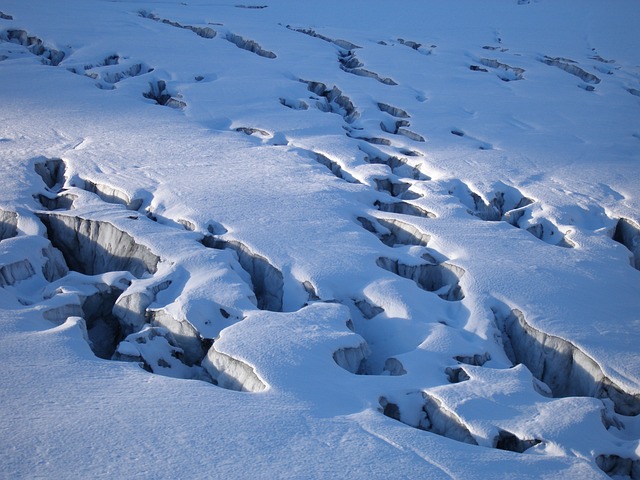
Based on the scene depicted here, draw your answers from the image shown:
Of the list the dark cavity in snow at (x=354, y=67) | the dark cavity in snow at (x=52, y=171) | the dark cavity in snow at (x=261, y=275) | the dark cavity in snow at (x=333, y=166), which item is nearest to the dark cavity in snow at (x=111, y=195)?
the dark cavity in snow at (x=52, y=171)

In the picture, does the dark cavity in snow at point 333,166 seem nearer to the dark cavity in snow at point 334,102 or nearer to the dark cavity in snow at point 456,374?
the dark cavity in snow at point 334,102

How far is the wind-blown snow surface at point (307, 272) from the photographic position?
5.54 metres

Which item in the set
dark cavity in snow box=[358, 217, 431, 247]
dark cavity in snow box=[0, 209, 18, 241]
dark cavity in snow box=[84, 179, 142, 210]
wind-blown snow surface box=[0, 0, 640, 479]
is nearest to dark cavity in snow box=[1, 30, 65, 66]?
wind-blown snow surface box=[0, 0, 640, 479]

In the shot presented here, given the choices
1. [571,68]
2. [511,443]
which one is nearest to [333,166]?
[511,443]

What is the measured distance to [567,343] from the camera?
24.0ft

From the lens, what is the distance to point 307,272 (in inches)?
324

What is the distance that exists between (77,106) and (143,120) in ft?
5.43

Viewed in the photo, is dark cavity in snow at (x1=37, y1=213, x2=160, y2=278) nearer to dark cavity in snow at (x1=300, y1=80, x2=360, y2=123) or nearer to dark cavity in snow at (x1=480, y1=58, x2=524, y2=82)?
dark cavity in snow at (x1=300, y1=80, x2=360, y2=123)

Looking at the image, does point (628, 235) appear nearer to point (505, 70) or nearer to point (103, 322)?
point (103, 322)

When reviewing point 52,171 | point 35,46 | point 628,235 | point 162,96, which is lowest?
point 52,171

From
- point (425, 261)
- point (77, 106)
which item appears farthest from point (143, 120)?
point (425, 261)

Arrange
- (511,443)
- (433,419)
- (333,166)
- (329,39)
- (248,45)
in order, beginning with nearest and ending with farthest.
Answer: (511,443), (433,419), (333,166), (248,45), (329,39)

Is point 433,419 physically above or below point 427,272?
below

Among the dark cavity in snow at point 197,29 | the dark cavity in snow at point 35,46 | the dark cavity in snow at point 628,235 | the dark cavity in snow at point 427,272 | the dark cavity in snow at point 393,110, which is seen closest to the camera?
the dark cavity in snow at point 427,272
